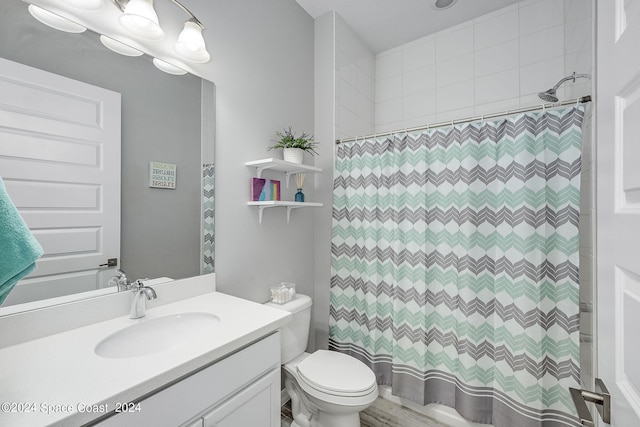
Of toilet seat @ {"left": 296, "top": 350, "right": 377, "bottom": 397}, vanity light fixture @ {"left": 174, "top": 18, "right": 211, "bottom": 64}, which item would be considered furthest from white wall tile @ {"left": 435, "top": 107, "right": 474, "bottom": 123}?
toilet seat @ {"left": 296, "top": 350, "right": 377, "bottom": 397}

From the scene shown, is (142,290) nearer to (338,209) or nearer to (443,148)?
(338,209)

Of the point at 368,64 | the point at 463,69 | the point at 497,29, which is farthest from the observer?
the point at 368,64

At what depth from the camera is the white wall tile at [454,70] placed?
225cm

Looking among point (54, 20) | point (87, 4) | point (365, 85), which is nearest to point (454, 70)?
point (365, 85)

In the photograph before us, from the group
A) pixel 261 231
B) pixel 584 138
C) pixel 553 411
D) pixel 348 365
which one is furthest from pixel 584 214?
pixel 261 231

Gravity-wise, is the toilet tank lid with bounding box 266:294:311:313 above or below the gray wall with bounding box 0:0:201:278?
below

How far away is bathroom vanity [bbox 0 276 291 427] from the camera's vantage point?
0.65 metres

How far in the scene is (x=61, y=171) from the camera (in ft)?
3.32

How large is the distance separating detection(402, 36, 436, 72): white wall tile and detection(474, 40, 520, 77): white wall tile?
1.17 ft

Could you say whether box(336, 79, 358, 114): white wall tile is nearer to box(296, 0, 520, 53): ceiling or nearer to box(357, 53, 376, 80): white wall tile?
box(357, 53, 376, 80): white wall tile

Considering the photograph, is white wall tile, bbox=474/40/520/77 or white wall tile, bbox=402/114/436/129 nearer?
white wall tile, bbox=474/40/520/77

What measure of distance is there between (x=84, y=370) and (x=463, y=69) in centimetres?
282

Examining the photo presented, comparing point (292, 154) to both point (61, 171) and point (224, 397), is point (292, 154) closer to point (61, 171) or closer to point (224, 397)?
point (61, 171)

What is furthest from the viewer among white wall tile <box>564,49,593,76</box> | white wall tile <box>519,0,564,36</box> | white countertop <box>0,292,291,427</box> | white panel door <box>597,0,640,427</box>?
white wall tile <box>519,0,564,36</box>
